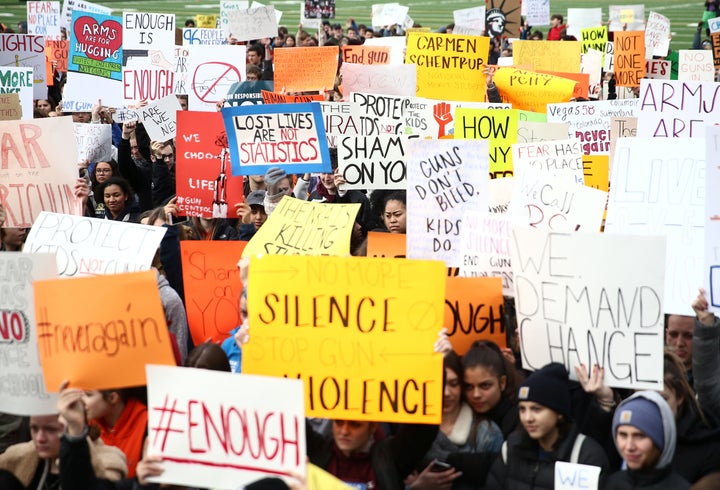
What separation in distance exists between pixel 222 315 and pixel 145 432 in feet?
5.99

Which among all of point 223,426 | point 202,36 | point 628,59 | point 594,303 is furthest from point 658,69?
point 223,426

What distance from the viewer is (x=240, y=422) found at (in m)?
4.02

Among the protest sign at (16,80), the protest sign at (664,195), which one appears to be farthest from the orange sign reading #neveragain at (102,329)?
the protest sign at (16,80)

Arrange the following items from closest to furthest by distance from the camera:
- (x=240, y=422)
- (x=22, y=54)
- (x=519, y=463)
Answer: (x=240, y=422) < (x=519, y=463) < (x=22, y=54)

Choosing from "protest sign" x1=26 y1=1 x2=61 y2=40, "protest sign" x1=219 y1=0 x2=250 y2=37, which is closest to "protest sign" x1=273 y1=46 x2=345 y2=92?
"protest sign" x1=219 y1=0 x2=250 y2=37

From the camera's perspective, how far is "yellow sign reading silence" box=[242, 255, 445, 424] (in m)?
4.66

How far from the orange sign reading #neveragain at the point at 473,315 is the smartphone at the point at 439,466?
0.80m

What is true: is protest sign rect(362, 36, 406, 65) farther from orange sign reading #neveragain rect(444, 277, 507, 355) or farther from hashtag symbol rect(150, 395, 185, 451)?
hashtag symbol rect(150, 395, 185, 451)

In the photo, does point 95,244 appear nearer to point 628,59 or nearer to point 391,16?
point 628,59

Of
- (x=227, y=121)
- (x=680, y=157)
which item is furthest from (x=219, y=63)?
(x=680, y=157)

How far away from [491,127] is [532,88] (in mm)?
2611

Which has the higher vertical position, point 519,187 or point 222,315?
point 519,187

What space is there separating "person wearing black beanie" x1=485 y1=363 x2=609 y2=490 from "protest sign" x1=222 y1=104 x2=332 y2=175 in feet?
14.0

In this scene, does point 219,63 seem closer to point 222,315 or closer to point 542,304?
point 222,315
